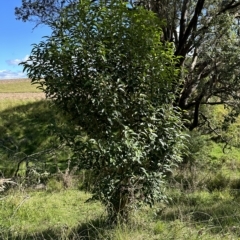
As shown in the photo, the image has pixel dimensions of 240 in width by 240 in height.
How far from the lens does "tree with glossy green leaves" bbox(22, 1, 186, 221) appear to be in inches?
225

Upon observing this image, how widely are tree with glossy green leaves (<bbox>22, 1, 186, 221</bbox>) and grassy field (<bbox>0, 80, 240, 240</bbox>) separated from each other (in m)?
0.54

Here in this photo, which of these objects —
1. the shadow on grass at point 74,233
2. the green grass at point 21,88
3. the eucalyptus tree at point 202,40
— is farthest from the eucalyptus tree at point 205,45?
the green grass at point 21,88

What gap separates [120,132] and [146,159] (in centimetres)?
65

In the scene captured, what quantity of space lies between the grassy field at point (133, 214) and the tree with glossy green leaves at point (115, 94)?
21.1 inches

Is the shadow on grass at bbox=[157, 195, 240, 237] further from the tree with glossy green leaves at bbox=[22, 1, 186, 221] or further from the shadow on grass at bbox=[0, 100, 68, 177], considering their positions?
the shadow on grass at bbox=[0, 100, 68, 177]

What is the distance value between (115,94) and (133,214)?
2142 mm

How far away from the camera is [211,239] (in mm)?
5262

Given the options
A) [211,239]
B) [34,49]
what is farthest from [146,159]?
[34,49]

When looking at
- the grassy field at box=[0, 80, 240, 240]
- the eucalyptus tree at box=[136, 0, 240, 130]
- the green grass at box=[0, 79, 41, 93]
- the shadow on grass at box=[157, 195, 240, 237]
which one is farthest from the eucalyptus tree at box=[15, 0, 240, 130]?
the green grass at box=[0, 79, 41, 93]

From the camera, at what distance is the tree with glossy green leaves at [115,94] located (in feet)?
18.8

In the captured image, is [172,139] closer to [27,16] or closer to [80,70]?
[80,70]

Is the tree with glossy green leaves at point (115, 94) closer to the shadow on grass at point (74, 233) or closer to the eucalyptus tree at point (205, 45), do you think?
the shadow on grass at point (74, 233)

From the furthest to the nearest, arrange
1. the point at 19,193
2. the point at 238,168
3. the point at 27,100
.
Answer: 1. the point at 27,100
2. the point at 238,168
3. the point at 19,193

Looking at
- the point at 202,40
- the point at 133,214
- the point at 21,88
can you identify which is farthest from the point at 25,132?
the point at 21,88
